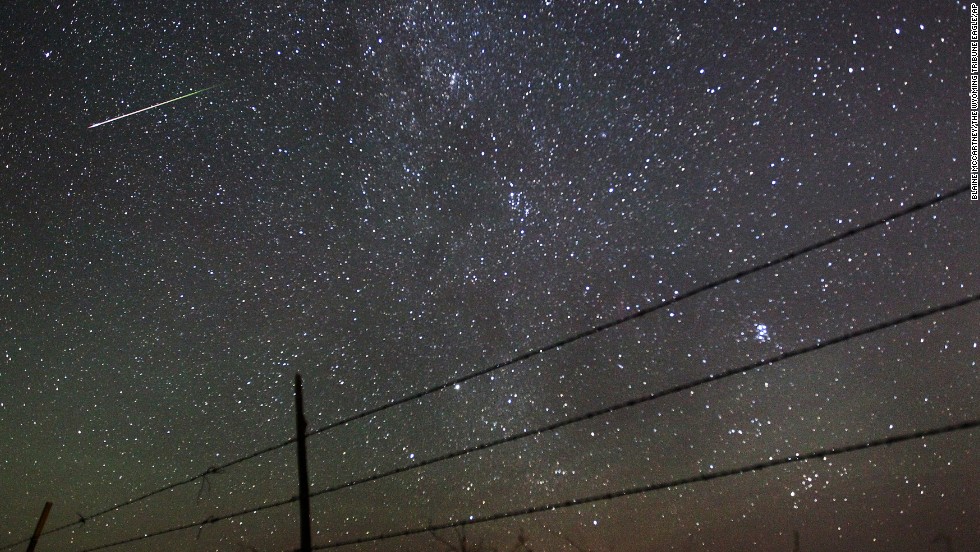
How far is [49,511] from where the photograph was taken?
34.6 ft

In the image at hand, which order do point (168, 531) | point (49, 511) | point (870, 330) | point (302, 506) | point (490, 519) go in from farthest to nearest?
point (49, 511)
point (168, 531)
point (302, 506)
point (490, 519)
point (870, 330)

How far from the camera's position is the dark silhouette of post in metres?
6.12


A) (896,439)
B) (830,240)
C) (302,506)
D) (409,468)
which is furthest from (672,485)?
(302,506)

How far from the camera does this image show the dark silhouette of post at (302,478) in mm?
6121

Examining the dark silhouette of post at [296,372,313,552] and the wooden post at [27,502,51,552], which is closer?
the dark silhouette of post at [296,372,313,552]

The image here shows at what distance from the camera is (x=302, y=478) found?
6328 millimetres

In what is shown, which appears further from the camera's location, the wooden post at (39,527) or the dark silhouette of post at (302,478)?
the wooden post at (39,527)

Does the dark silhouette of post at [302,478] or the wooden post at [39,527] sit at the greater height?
the wooden post at [39,527]

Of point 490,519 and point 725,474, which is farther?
point 490,519

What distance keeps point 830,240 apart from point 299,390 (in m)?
4.67

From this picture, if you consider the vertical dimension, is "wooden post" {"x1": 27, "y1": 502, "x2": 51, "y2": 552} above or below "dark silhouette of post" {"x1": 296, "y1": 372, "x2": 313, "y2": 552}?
above

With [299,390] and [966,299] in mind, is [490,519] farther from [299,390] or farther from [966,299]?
[966,299]

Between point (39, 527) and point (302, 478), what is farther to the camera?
point (39, 527)

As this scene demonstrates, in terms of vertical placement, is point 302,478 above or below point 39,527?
below
